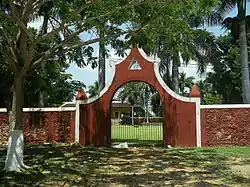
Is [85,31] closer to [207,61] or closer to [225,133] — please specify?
[225,133]

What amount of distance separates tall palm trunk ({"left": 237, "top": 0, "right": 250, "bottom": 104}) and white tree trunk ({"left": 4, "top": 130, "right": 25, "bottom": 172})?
47.6ft

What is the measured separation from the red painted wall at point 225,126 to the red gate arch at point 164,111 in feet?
Answer: 1.42

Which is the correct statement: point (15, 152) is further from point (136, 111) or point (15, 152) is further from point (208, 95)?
point (208, 95)

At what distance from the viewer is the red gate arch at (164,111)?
742 inches

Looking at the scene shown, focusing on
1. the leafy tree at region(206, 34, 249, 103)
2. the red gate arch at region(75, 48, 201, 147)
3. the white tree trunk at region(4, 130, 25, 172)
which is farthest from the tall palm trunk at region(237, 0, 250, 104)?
the leafy tree at region(206, 34, 249, 103)

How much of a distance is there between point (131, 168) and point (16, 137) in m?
3.32

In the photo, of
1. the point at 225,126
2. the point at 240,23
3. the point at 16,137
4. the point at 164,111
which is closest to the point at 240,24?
the point at 240,23

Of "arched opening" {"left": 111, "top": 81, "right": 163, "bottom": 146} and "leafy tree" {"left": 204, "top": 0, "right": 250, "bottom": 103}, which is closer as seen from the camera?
"leafy tree" {"left": 204, "top": 0, "right": 250, "bottom": 103}

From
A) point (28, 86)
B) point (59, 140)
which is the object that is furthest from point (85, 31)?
point (28, 86)

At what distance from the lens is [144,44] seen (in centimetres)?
1269

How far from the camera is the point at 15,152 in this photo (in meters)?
11.2

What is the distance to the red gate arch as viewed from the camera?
18859mm

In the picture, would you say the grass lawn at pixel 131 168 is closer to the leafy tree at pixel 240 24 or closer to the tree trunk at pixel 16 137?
the tree trunk at pixel 16 137

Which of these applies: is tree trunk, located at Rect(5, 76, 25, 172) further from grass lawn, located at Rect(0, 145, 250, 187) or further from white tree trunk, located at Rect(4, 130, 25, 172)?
grass lawn, located at Rect(0, 145, 250, 187)
